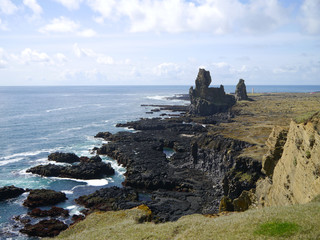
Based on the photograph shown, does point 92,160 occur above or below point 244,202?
below

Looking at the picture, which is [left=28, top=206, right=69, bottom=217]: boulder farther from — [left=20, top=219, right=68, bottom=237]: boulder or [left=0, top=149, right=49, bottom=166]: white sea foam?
[left=0, top=149, right=49, bottom=166]: white sea foam

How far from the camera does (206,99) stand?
160750 millimetres

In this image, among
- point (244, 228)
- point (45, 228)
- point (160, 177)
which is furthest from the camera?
point (160, 177)

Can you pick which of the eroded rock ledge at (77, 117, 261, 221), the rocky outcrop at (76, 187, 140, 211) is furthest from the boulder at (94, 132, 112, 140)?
the rocky outcrop at (76, 187, 140, 211)

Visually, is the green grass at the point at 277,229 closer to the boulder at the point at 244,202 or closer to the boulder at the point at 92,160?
the boulder at the point at 244,202

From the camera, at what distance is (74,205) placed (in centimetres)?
4972

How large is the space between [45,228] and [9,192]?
16.7 m

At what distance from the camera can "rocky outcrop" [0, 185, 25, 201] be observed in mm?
52062

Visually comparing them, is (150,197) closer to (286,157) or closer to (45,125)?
(286,157)

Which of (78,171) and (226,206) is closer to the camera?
(226,206)

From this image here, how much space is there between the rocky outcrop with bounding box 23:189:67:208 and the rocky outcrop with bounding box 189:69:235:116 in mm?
109578

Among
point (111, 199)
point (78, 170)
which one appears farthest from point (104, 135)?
point (111, 199)

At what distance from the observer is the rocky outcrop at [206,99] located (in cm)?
15375

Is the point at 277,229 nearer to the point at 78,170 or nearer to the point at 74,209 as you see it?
the point at 74,209
